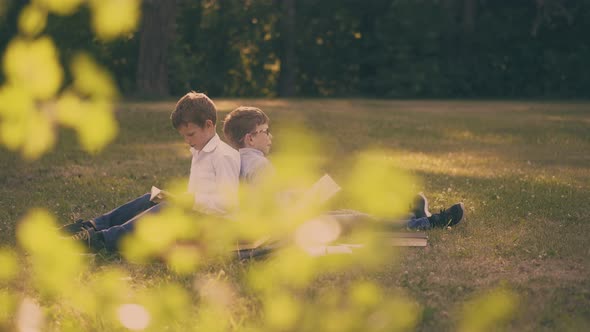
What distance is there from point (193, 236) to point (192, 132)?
70cm

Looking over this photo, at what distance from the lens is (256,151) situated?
549 centimetres

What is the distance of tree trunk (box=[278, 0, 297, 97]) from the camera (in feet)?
95.0

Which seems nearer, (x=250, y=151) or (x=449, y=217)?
(x=250, y=151)

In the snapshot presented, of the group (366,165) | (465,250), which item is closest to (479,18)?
(366,165)

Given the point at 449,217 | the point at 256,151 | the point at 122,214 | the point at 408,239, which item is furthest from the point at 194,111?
the point at 449,217

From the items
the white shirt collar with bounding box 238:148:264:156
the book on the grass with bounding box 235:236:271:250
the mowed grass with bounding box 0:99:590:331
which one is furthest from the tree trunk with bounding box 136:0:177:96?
the book on the grass with bounding box 235:236:271:250

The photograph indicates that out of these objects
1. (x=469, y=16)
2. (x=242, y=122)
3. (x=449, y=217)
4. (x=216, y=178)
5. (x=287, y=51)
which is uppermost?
(x=242, y=122)

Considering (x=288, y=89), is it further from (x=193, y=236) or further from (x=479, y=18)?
(x=193, y=236)

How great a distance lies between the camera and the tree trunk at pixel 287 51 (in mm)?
28953

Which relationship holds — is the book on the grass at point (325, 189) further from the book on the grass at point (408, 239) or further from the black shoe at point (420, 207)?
the black shoe at point (420, 207)

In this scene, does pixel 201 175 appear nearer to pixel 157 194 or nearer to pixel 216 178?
pixel 216 178

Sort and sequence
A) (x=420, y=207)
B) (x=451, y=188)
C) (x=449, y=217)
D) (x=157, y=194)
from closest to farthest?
(x=157, y=194), (x=449, y=217), (x=420, y=207), (x=451, y=188)

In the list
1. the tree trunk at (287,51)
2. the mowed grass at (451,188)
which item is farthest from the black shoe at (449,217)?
the tree trunk at (287,51)

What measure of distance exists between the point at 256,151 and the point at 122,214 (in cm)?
99
